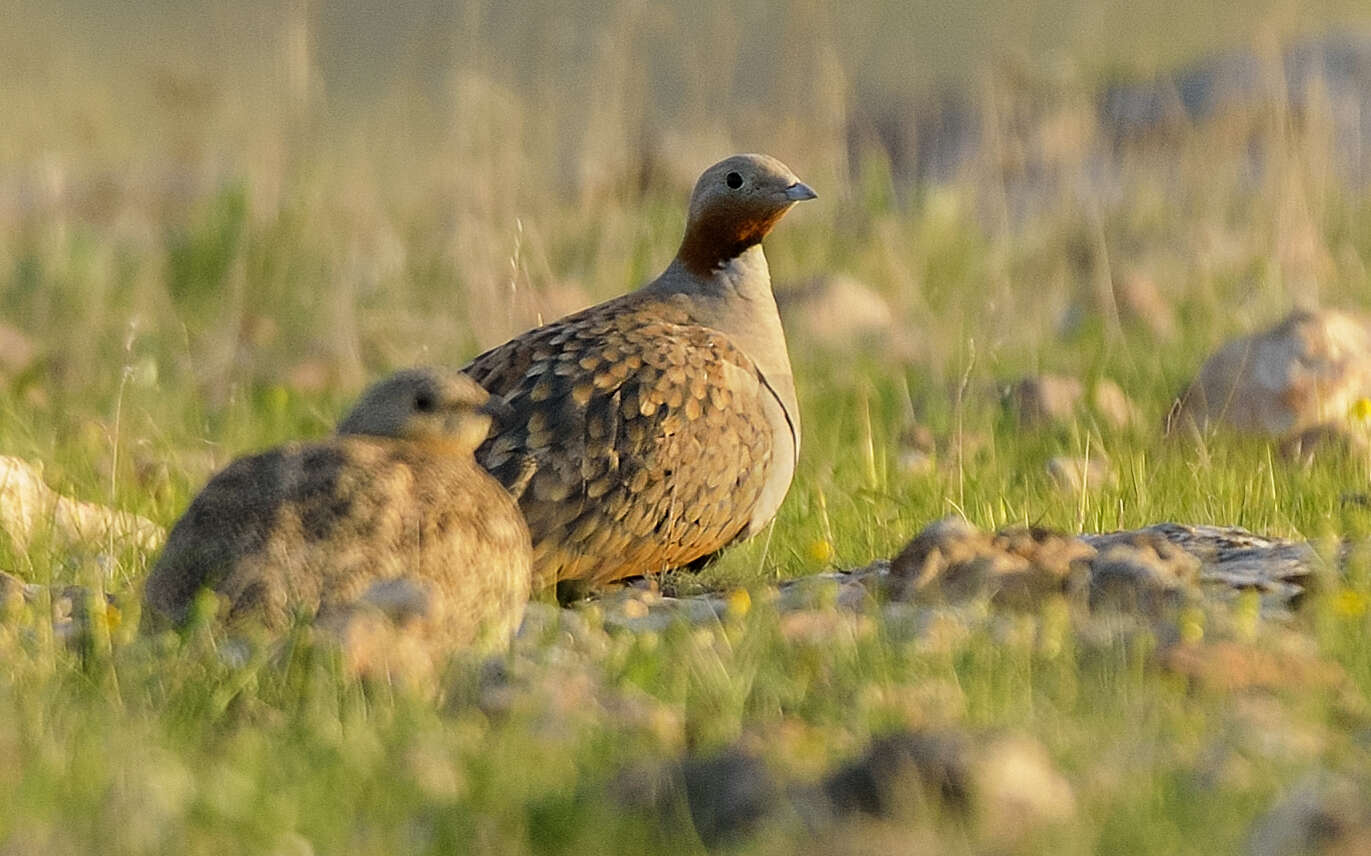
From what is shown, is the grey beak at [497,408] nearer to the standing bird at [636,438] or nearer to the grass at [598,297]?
the standing bird at [636,438]

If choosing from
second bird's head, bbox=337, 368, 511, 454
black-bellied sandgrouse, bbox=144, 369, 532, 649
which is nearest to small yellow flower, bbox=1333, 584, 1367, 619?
black-bellied sandgrouse, bbox=144, 369, 532, 649

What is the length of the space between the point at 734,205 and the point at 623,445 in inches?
49.4

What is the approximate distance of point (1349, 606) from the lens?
4547 millimetres

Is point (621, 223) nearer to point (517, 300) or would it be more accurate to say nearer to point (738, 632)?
point (517, 300)

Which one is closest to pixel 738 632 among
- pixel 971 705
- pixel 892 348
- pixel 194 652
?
pixel 971 705

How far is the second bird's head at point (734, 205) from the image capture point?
6734 mm

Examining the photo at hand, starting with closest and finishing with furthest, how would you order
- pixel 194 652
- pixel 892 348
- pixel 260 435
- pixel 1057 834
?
1. pixel 1057 834
2. pixel 194 652
3. pixel 260 435
4. pixel 892 348

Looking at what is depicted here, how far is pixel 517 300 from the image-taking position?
30.9ft

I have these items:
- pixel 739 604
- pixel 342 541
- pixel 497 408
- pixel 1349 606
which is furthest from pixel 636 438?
pixel 1349 606

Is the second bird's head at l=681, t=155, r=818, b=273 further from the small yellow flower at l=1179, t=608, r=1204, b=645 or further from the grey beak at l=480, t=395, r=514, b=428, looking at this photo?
the small yellow flower at l=1179, t=608, r=1204, b=645

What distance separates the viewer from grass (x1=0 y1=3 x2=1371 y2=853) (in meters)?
3.52

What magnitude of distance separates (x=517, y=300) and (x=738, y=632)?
493 cm

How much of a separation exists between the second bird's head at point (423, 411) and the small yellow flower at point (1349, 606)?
2054 mm

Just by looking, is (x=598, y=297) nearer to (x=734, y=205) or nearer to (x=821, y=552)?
(x=734, y=205)
